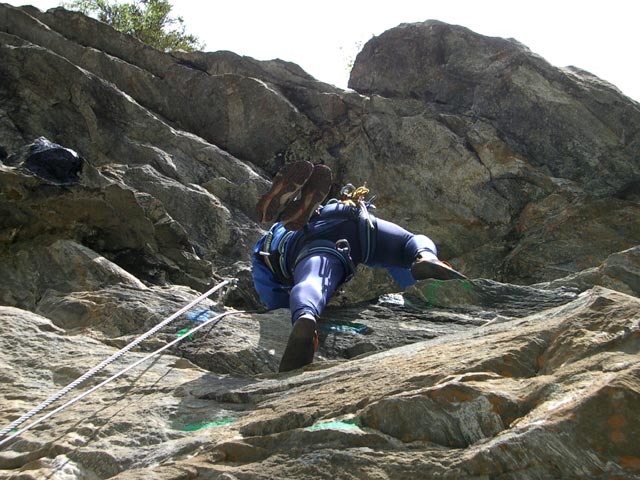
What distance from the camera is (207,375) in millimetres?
4246

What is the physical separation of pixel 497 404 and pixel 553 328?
723mm

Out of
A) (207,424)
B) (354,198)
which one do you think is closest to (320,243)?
(354,198)

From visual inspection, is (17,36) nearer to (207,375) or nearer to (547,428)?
(207,375)

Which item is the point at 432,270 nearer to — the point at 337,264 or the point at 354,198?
the point at 337,264

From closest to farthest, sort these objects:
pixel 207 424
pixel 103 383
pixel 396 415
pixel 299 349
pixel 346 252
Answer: pixel 396 415 → pixel 207 424 → pixel 103 383 → pixel 299 349 → pixel 346 252

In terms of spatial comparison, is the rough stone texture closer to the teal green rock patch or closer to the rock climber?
the teal green rock patch

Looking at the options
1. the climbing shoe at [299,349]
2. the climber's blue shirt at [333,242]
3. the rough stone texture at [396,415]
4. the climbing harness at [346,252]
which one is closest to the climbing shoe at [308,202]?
the climber's blue shirt at [333,242]

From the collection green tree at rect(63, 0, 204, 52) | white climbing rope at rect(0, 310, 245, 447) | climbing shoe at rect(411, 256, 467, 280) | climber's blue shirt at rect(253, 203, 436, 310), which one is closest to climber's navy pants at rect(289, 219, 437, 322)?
climber's blue shirt at rect(253, 203, 436, 310)

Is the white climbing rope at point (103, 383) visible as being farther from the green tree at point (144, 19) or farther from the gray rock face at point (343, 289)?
the green tree at point (144, 19)

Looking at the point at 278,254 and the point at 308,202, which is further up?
the point at 308,202

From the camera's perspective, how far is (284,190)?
5930 millimetres

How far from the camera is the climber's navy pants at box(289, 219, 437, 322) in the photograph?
4.68 m

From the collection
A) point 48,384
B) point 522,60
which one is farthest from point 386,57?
point 48,384

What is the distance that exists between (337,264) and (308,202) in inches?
24.2
